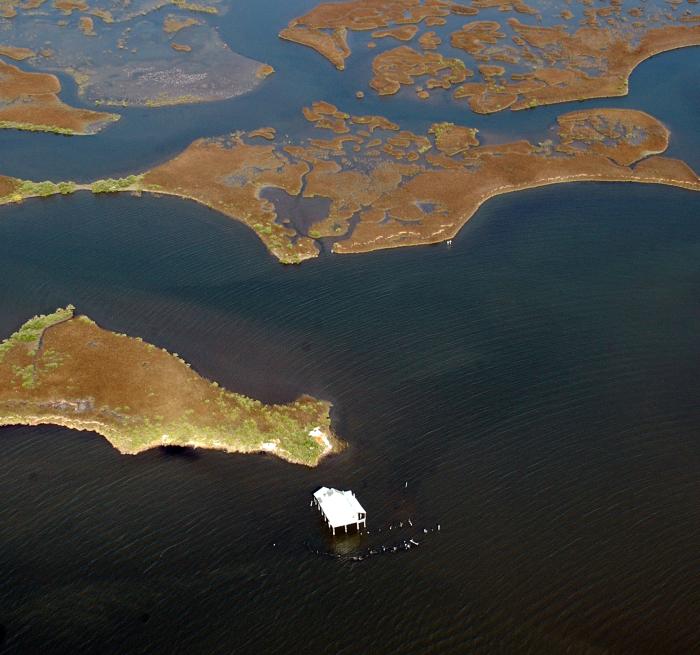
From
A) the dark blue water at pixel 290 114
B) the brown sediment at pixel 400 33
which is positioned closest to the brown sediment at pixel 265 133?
the dark blue water at pixel 290 114

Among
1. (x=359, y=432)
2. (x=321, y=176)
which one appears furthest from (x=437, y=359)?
(x=321, y=176)

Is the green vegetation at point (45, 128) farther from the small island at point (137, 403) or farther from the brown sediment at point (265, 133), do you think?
the small island at point (137, 403)

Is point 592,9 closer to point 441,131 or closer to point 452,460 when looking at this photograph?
point 441,131

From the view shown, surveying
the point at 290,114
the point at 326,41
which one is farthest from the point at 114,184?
the point at 326,41

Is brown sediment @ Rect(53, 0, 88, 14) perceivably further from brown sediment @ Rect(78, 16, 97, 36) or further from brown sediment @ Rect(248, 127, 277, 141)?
brown sediment @ Rect(248, 127, 277, 141)

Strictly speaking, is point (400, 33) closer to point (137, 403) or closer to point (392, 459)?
point (137, 403)
